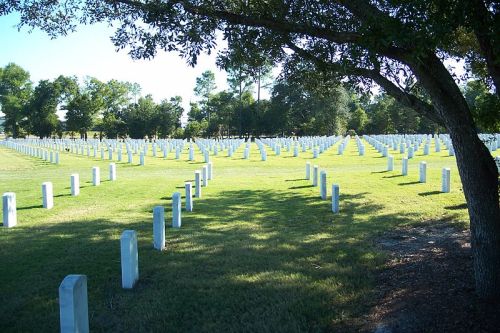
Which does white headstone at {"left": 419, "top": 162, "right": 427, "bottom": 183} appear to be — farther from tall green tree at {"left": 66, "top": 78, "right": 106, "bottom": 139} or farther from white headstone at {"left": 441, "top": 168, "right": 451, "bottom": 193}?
tall green tree at {"left": 66, "top": 78, "right": 106, "bottom": 139}

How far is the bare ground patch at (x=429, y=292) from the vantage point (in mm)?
4566

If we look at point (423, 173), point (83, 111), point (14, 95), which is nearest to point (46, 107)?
point (83, 111)

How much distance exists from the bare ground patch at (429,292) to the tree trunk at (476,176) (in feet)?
1.37

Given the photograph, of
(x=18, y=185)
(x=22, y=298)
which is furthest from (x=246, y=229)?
(x=18, y=185)

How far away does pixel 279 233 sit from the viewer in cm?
905

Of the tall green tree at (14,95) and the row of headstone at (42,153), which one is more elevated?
the tall green tree at (14,95)

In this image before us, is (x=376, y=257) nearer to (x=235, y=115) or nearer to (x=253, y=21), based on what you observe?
(x=253, y=21)

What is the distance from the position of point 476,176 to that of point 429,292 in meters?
1.55

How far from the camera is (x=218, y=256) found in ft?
24.2

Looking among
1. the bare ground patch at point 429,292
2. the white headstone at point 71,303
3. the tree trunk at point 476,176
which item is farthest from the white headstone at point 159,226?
the tree trunk at point 476,176

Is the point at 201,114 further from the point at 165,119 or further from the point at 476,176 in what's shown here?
the point at 476,176

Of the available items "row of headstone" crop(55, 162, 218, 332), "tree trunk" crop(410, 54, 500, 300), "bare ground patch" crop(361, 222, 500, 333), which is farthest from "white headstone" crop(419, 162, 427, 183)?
"tree trunk" crop(410, 54, 500, 300)

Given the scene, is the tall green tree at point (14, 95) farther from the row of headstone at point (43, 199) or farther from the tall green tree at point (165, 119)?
the row of headstone at point (43, 199)

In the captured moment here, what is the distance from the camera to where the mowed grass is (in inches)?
199
